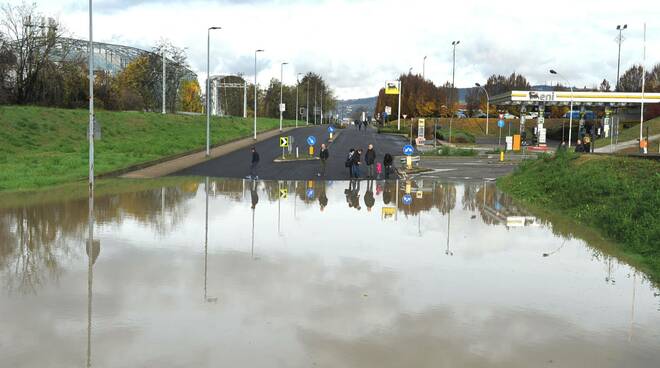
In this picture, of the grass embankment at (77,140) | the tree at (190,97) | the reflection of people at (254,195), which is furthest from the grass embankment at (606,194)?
the tree at (190,97)

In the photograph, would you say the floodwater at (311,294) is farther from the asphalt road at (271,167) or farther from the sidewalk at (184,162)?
the asphalt road at (271,167)

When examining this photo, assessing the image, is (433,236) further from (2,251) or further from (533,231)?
(2,251)

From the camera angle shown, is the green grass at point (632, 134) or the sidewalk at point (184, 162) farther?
the green grass at point (632, 134)

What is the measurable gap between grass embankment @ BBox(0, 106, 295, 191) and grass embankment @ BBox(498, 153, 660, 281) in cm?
1985

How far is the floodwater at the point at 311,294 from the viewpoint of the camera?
23.3 ft

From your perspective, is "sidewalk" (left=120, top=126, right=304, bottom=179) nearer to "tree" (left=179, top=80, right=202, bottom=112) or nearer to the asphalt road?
the asphalt road

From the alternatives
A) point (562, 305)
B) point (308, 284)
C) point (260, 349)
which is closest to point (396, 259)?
point (308, 284)

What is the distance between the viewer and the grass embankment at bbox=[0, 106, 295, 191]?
30.0m

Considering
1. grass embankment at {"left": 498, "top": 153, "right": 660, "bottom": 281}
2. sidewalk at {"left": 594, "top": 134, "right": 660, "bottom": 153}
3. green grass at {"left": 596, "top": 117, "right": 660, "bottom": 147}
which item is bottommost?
grass embankment at {"left": 498, "top": 153, "right": 660, "bottom": 281}

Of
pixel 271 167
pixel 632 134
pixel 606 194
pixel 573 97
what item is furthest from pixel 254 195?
pixel 573 97

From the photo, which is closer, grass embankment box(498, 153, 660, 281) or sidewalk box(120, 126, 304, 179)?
grass embankment box(498, 153, 660, 281)

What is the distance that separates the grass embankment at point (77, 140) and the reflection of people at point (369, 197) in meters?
13.0

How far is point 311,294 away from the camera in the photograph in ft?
31.1


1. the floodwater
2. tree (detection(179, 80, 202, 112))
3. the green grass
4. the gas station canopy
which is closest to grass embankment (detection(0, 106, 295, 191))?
the floodwater
